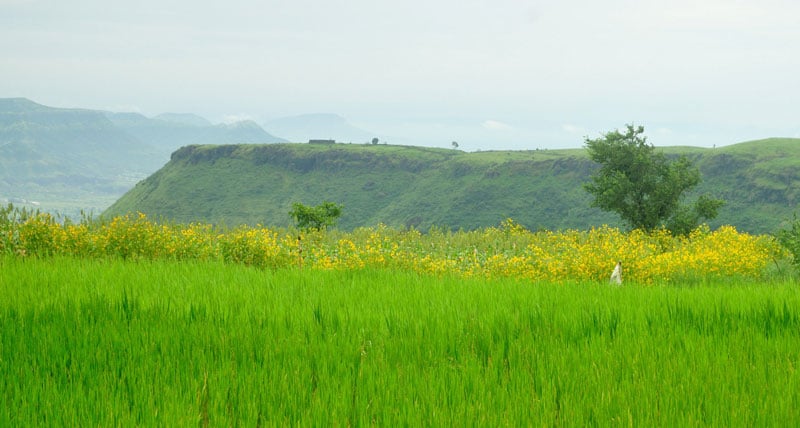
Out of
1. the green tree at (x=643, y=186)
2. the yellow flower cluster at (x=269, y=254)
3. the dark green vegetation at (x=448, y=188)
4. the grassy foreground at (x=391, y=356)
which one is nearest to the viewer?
Answer: the grassy foreground at (x=391, y=356)

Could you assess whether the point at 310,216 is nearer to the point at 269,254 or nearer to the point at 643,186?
the point at 643,186

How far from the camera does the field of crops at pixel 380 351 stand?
4152 millimetres

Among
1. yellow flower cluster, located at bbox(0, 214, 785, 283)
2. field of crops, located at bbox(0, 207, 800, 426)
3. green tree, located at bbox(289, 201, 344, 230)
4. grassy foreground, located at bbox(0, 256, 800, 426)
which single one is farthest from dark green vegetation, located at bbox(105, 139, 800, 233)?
grassy foreground, located at bbox(0, 256, 800, 426)

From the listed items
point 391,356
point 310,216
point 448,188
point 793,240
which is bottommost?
point 448,188

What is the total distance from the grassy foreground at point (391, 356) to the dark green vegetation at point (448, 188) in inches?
4188

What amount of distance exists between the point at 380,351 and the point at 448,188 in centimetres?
16642

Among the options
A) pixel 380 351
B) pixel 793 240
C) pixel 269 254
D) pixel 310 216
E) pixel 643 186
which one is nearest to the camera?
pixel 380 351

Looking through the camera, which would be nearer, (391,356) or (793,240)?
(391,356)

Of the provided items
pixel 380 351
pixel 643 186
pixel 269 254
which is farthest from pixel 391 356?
pixel 643 186

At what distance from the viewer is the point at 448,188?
171000 millimetres

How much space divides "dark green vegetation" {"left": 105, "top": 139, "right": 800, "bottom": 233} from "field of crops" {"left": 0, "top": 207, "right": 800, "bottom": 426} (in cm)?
10606

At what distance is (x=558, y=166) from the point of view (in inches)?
6196

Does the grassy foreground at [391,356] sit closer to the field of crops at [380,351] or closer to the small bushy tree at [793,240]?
the field of crops at [380,351]

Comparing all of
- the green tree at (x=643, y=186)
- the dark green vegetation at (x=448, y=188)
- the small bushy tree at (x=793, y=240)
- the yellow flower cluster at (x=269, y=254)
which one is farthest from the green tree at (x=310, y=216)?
the dark green vegetation at (x=448, y=188)
